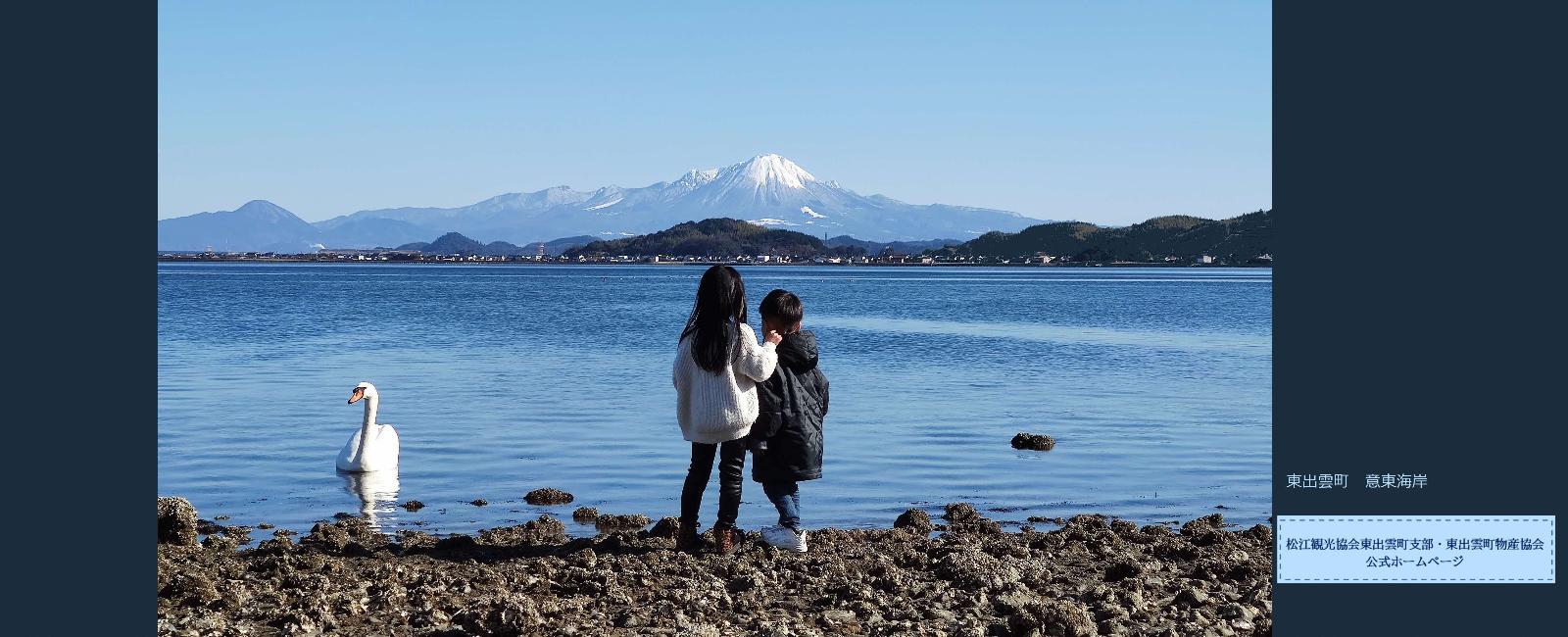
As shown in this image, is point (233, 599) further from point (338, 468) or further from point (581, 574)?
point (338, 468)

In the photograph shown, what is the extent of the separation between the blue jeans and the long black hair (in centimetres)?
86

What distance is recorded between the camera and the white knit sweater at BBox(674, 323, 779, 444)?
8.44 m

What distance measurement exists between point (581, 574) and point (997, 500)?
16.9ft

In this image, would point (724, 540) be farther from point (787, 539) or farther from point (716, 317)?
point (716, 317)

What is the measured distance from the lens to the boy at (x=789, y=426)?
8.79 meters

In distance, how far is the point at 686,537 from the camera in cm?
906

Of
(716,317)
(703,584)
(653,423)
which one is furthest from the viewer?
(653,423)

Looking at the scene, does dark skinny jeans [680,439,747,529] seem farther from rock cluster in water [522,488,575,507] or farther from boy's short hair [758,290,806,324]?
rock cluster in water [522,488,575,507]

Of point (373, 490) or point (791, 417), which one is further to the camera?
point (373, 490)

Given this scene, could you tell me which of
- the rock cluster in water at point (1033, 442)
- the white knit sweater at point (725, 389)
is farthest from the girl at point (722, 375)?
the rock cluster in water at point (1033, 442)

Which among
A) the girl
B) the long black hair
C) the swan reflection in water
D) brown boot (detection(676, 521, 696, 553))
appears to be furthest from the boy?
the swan reflection in water

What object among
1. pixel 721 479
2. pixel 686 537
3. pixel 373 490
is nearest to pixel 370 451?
pixel 373 490

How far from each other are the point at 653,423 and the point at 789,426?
9.45 m

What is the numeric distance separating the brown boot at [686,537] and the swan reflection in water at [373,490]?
278 cm
